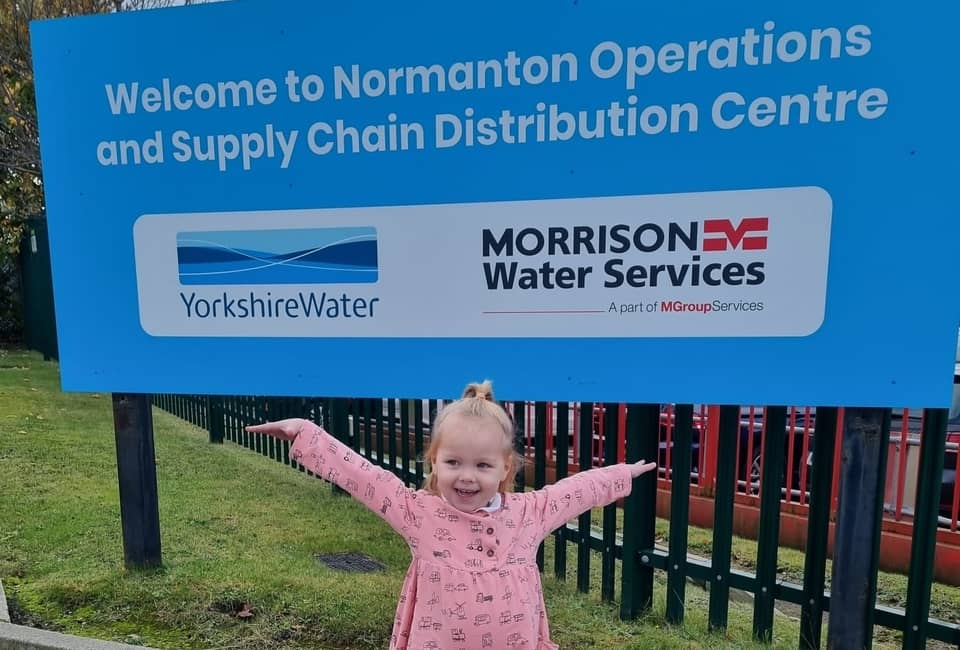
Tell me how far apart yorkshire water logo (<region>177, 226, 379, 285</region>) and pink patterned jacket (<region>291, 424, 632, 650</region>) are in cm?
90

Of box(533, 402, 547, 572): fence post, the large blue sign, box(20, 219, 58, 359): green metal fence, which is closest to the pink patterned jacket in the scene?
the large blue sign

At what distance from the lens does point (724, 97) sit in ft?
7.72

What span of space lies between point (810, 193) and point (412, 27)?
5.27ft

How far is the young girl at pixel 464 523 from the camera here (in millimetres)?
1882

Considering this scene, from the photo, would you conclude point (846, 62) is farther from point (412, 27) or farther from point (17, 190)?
point (17, 190)

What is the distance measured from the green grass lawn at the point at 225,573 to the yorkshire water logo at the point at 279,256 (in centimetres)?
150

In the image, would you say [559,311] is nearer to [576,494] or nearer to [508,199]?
[508,199]

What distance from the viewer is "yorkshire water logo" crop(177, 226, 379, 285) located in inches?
107

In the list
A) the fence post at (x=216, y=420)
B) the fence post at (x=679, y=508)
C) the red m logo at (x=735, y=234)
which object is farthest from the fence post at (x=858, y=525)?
the fence post at (x=216, y=420)

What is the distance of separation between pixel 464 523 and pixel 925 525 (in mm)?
1862

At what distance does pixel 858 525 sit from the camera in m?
2.52

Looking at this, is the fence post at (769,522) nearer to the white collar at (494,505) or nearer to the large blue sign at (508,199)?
the large blue sign at (508,199)

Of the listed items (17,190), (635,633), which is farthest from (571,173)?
(17,190)

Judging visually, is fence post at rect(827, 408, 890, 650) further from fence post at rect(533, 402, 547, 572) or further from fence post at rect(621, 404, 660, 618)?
fence post at rect(533, 402, 547, 572)
